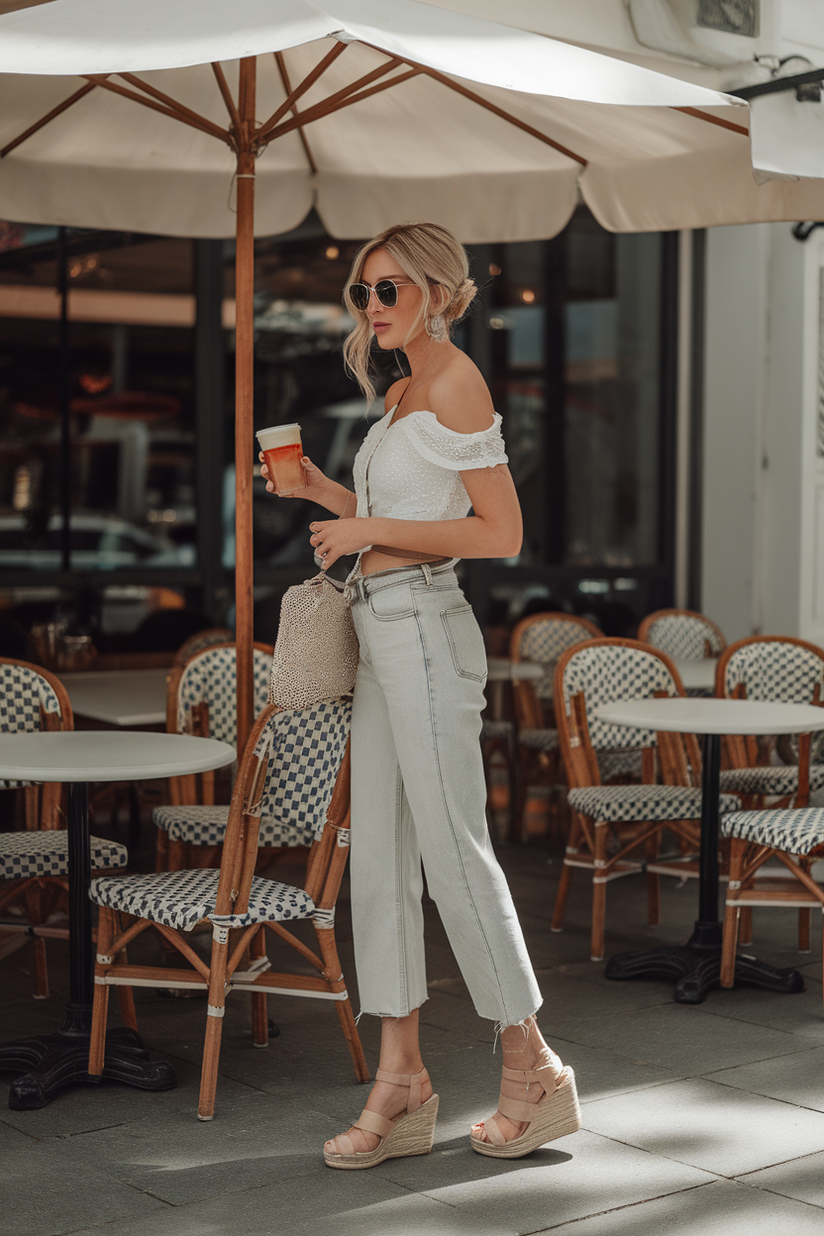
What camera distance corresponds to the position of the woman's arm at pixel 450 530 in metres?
2.98

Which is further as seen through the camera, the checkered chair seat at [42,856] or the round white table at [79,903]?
the checkered chair seat at [42,856]

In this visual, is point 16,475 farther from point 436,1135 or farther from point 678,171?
point 436,1135

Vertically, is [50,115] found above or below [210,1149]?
A: above

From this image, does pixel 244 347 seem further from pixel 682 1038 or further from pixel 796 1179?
pixel 796 1179

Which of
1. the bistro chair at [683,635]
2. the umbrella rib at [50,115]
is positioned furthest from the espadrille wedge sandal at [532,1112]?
the bistro chair at [683,635]

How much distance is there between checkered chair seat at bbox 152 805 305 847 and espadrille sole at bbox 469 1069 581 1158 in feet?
4.08

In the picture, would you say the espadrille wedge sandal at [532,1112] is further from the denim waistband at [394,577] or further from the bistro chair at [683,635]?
the bistro chair at [683,635]

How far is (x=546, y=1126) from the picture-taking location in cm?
312

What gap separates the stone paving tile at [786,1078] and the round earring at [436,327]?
6.27 ft

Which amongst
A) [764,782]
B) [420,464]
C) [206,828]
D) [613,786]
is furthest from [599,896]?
[420,464]

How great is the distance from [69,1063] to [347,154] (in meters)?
2.96

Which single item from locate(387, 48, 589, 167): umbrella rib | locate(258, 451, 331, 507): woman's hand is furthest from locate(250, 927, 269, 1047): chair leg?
locate(387, 48, 589, 167): umbrella rib

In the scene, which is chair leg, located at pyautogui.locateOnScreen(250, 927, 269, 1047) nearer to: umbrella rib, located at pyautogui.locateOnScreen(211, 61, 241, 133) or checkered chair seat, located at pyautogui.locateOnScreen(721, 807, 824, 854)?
checkered chair seat, located at pyautogui.locateOnScreen(721, 807, 824, 854)

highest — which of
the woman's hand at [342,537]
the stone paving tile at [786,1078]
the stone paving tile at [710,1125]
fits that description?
the woman's hand at [342,537]
